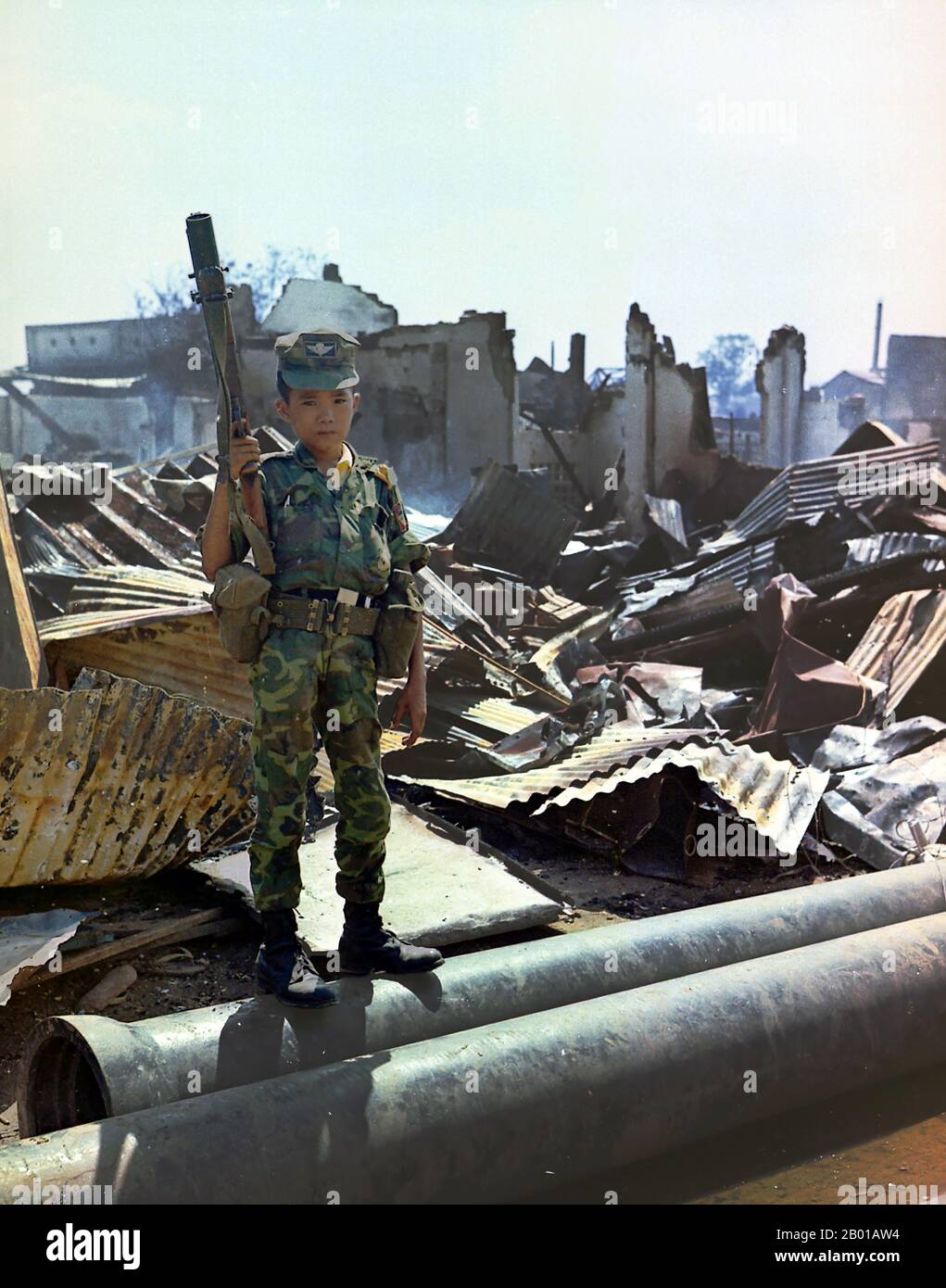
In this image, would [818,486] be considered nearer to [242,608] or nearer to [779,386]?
[242,608]

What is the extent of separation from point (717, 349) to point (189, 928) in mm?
73369

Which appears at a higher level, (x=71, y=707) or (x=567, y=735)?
(x=71, y=707)

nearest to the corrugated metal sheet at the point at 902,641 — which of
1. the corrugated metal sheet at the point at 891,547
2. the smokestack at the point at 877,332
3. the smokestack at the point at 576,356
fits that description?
the corrugated metal sheet at the point at 891,547

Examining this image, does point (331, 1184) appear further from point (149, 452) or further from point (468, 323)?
point (149, 452)

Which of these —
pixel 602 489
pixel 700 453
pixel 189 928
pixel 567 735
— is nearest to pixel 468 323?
pixel 602 489

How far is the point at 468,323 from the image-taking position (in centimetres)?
1816

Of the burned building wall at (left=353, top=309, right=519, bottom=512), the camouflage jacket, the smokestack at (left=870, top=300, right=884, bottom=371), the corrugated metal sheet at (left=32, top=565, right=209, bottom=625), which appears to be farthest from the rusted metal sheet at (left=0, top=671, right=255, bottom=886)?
the smokestack at (left=870, top=300, right=884, bottom=371)

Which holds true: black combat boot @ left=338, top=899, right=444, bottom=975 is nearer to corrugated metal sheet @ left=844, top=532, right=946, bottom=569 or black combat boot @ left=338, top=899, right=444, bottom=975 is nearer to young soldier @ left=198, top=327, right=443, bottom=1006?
young soldier @ left=198, top=327, right=443, bottom=1006

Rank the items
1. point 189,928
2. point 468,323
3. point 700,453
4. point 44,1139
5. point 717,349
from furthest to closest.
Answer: point 717,349 < point 468,323 < point 700,453 < point 189,928 < point 44,1139

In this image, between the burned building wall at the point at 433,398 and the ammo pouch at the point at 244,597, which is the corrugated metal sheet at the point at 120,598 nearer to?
the ammo pouch at the point at 244,597

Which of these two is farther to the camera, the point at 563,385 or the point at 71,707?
the point at 563,385

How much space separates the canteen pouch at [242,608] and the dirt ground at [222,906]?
1.38m

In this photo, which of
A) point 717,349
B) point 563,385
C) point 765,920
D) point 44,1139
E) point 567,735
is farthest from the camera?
point 717,349

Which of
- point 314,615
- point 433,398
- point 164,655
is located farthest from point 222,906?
point 433,398
